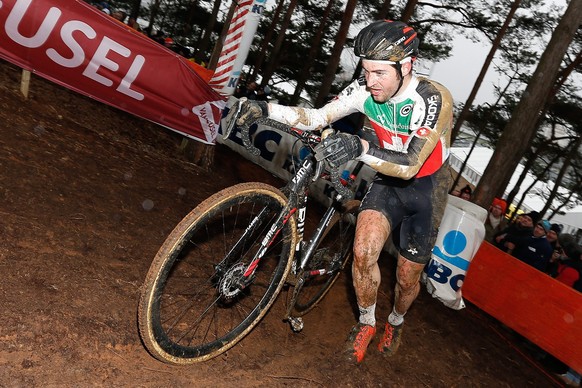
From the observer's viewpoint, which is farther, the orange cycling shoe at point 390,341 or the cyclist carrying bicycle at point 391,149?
the orange cycling shoe at point 390,341

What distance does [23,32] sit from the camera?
6.93m

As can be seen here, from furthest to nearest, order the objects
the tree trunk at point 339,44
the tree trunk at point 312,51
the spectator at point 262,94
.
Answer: the tree trunk at point 312,51
the tree trunk at point 339,44
the spectator at point 262,94

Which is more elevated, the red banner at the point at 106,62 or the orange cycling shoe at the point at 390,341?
the red banner at the point at 106,62

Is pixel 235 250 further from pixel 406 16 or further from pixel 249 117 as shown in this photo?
pixel 406 16

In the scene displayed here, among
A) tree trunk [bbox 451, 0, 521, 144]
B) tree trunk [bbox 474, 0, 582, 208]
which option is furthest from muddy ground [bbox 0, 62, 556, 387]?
tree trunk [bbox 451, 0, 521, 144]

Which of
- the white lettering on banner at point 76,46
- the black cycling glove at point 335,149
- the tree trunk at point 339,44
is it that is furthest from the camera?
the tree trunk at point 339,44

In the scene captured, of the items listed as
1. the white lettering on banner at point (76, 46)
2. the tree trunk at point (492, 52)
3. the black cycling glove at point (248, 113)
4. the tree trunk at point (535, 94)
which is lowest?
the white lettering on banner at point (76, 46)

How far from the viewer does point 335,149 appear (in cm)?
263

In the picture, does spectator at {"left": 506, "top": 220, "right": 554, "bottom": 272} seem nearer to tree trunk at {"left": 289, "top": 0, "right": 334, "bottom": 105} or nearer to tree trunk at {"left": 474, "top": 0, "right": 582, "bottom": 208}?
tree trunk at {"left": 474, "top": 0, "right": 582, "bottom": 208}

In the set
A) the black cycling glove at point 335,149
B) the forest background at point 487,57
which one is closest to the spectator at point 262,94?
the forest background at point 487,57

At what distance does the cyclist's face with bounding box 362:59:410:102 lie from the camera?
10.5 ft

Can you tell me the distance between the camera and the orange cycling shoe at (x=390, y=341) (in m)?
4.48

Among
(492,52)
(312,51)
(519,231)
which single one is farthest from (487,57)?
(519,231)

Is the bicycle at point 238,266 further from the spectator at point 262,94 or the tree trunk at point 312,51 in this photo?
the tree trunk at point 312,51
